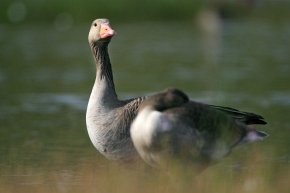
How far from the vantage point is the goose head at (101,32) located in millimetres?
8055

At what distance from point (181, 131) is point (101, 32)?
220cm

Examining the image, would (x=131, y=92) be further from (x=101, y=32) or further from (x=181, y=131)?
(x=181, y=131)

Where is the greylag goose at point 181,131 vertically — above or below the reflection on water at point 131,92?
above

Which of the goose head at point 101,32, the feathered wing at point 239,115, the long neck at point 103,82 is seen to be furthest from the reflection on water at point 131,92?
the goose head at point 101,32

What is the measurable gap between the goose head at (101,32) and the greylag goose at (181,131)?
162 centimetres

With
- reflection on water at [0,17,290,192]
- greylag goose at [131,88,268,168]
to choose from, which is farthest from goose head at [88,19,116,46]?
greylag goose at [131,88,268,168]

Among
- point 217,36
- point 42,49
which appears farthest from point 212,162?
point 217,36

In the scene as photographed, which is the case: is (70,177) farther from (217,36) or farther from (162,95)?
(217,36)

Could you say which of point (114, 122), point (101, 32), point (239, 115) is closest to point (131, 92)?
point (101, 32)

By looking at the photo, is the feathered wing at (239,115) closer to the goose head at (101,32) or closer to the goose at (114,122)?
the goose at (114,122)

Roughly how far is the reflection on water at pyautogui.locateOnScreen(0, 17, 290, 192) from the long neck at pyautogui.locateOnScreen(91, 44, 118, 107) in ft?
2.38

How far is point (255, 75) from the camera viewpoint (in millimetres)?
16250

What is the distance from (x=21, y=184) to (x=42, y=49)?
14381 mm

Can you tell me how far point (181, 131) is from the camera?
637 centimetres
